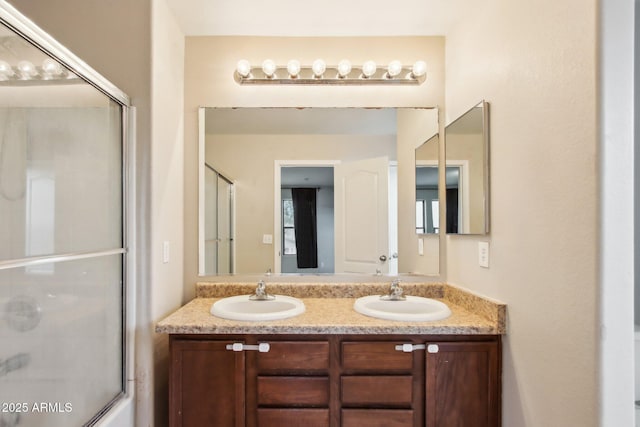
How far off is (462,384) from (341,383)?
0.53m

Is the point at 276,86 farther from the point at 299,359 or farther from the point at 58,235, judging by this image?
the point at 299,359

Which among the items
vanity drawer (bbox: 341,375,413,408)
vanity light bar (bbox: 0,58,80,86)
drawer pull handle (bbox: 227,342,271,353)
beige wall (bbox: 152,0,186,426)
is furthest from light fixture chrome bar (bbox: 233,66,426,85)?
vanity drawer (bbox: 341,375,413,408)

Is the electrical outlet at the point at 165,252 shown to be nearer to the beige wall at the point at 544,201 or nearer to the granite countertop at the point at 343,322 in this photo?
the granite countertop at the point at 343,322

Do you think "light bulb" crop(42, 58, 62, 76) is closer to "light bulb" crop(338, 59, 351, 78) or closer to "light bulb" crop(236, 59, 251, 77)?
"light bulb" crop(236, 59, 251, 77)

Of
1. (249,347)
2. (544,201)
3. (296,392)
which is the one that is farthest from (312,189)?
(544,201)

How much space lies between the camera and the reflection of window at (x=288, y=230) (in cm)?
197

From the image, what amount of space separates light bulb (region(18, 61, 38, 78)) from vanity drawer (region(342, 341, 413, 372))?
1599 millimetres

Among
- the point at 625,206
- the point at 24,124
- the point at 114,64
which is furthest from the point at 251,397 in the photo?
the point at 114,64

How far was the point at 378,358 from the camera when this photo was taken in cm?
140

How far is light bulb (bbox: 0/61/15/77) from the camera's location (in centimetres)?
104

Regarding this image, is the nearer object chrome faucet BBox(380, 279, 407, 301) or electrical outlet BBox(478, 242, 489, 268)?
electrical outlet BBox(478, 242, 489, 268)

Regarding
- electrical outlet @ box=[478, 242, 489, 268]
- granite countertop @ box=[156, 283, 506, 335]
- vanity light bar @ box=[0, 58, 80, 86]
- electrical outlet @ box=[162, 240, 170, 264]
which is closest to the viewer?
vanity light bar @ box=[0, 58, 80, 86]

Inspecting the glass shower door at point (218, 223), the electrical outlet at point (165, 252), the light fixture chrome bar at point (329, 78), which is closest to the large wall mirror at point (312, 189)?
the glass shower door at point (218, 223)

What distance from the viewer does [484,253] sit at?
1513 mm
